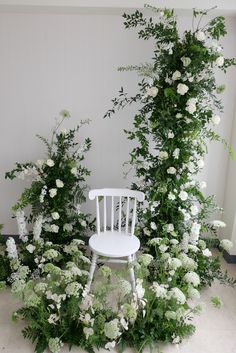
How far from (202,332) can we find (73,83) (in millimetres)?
2140

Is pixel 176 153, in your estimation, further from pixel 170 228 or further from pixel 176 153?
pixel 170 228

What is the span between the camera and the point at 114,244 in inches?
85.5

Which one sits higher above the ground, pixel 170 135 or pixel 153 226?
pixel 170 135

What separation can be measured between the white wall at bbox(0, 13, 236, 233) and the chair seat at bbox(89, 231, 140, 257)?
68 cm

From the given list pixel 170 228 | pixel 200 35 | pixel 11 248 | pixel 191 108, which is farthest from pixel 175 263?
pixel 200 35

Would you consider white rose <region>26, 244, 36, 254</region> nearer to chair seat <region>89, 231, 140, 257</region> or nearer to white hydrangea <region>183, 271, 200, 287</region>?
chair seat <region>89, 231, 140, 257</region>

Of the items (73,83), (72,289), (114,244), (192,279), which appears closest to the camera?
(72,289)

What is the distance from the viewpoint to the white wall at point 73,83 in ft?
8.22

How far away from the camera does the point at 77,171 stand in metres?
2.58

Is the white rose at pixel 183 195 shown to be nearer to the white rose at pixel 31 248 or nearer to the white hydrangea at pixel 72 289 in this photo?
the white hydrangea at pixel 72 289

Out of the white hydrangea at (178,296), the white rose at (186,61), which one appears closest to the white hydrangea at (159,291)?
the white hydrangea at (178,296)

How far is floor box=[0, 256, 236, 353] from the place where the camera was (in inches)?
72.9

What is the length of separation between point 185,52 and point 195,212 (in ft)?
3.70

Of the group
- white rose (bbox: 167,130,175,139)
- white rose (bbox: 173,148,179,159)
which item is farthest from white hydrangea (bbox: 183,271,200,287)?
white rose (bbox: 167,130,175,139)
